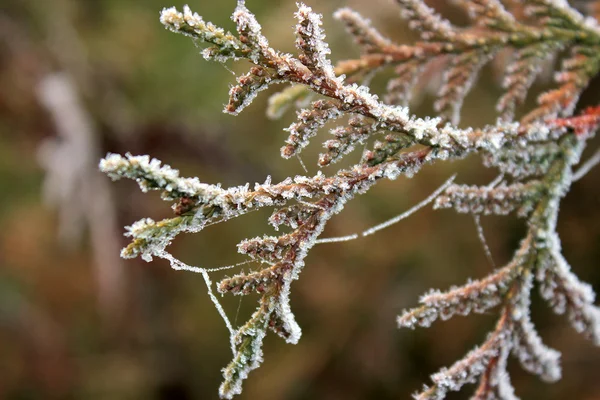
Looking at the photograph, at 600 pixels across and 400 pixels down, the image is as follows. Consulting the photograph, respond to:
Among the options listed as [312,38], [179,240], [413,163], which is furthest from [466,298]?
[179,240]

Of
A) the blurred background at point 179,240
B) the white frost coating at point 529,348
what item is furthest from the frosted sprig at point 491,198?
the blurred background at point 179,240

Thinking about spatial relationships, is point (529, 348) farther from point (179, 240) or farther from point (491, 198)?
point (179, 240)

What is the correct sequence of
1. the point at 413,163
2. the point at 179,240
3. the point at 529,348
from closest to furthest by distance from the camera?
1. the point at 413,163
2. the point at 529,348
3. the point at 179,240

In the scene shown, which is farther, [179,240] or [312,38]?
[179,240]

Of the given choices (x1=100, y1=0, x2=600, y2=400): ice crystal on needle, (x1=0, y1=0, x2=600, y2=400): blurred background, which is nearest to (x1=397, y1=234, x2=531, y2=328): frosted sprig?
(x1=100, y1=0, x2=600, y2=400): ice crystal on needle

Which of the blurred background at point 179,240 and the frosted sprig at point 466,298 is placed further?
the blurred background at point 179,240

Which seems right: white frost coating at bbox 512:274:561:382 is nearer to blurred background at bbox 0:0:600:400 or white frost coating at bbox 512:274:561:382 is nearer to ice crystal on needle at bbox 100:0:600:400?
ice crystal on needle at bbox 100:0:600:400

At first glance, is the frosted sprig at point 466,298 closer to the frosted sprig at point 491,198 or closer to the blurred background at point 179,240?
the frosted sprig at point 491,198
